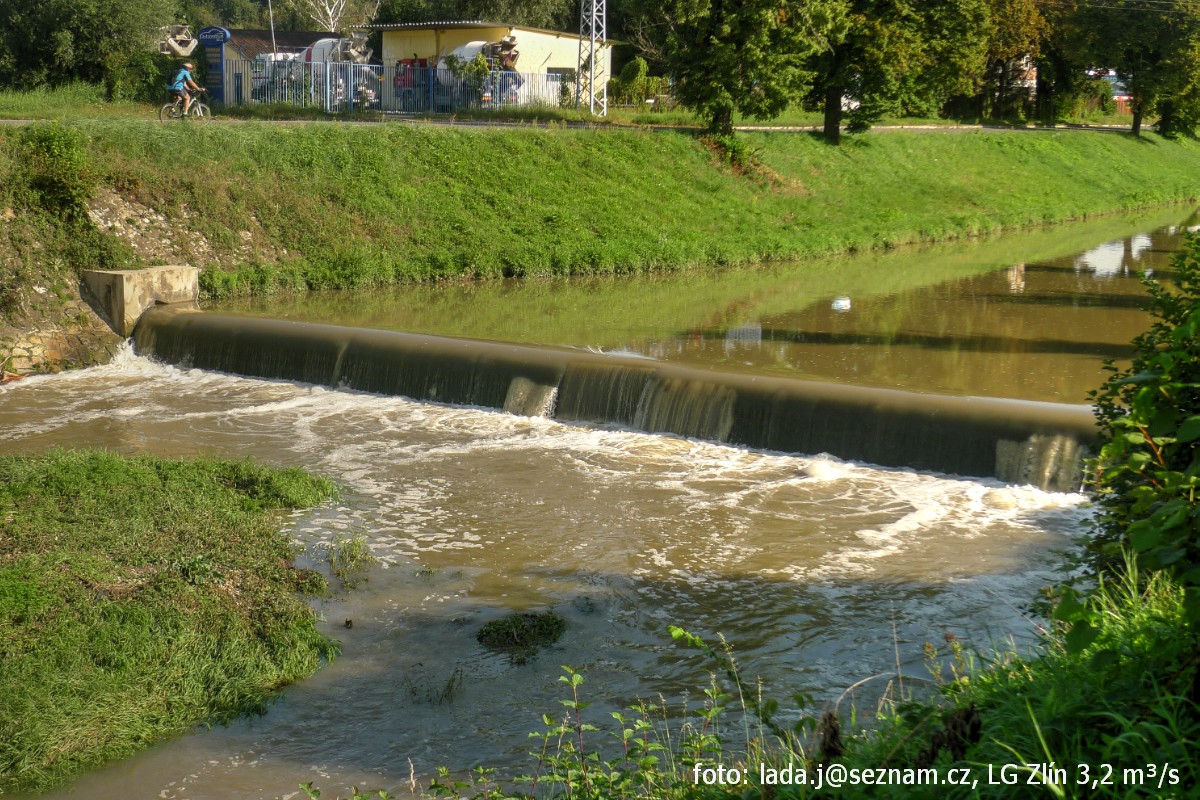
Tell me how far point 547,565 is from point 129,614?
3064 mm

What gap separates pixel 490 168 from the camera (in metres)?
26.3

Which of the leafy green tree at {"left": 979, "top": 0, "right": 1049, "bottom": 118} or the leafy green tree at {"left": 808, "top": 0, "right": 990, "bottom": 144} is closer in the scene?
the leafy green tree at {"left": 808, "top": 0, "right": 990, "bottom": 144}

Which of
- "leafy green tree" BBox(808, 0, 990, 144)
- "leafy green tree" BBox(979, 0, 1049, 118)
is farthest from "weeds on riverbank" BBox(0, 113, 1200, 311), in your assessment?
"leafy green tree" BBox(979, 0, 1049, 118)

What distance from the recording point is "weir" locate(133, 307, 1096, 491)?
37.8 feet

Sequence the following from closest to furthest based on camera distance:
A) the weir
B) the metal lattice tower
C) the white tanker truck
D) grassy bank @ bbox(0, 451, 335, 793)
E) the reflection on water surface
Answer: grassy bank @ bbox(0, 451, 335, 793) < the weir < the reflection on water surface < the metal lattice tower < the white tanker truck

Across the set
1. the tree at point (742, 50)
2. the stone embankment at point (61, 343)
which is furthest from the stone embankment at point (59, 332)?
the tree at point (742, 50)

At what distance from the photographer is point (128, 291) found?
17.7 m

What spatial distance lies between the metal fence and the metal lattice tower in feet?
2.93

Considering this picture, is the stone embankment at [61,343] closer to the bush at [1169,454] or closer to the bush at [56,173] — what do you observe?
the bush at [56,173]

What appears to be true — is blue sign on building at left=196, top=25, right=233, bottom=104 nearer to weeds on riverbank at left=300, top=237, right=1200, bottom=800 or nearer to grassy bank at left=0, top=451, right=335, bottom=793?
grassy bank at left=0, top=451, right=335, bottom=793

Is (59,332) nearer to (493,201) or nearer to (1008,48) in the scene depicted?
(493,201)

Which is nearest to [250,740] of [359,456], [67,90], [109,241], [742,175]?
[359,456]

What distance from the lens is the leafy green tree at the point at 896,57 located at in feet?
113

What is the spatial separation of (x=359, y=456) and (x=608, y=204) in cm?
1529
